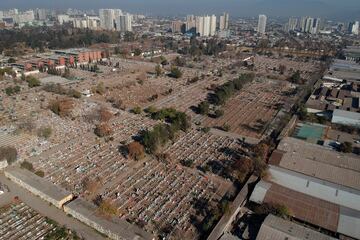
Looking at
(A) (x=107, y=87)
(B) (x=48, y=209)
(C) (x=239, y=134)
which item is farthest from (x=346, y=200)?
(A) (x=107, y=87)

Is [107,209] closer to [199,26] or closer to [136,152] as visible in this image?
[136,152]

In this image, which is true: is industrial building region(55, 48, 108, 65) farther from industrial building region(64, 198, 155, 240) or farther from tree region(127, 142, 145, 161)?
industrial building region(64, 198, 155, 240)

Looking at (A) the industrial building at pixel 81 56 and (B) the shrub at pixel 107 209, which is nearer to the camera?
(B) the shrub at pixel 107 209

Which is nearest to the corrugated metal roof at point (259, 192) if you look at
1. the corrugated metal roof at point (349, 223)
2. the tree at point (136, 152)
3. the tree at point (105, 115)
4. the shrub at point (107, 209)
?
the corrugated metal roof at point (349, 223)

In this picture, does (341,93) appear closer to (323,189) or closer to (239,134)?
(239,134)

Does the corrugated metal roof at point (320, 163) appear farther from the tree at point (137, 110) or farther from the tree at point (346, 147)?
the tree at point (137, 110)

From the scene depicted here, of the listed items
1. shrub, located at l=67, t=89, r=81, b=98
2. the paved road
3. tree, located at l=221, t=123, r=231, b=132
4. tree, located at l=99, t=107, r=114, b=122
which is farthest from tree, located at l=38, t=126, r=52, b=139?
tree, located at l=221, t=123, r=231, b=132
